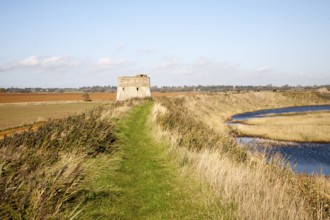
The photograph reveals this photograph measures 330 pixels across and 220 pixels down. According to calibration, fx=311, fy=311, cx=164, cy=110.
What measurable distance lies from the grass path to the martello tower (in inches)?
2009

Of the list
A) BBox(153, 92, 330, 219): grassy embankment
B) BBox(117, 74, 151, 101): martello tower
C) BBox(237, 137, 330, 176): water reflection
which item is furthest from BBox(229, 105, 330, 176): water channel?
BBox(117, 74, 151, 101): martello tower

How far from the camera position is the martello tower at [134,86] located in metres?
61.1

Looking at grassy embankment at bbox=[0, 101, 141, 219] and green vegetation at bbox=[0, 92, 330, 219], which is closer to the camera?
grassy embankment at bbox=[0, 101, 141, 219]

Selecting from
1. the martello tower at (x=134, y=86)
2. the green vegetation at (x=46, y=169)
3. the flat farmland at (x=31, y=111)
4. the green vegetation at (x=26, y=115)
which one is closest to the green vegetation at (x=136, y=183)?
the green vegetation at (x=46, y=169)

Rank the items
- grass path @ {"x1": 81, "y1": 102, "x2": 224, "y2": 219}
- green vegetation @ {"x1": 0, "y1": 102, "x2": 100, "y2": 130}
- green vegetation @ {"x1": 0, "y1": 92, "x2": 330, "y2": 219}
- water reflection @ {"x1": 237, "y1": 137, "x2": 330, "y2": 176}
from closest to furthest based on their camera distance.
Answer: green vegetation @ {"x1": 0, "y1": 92, "x2": 330, "y2": 219}, grass path @ {"x1": 81, "y1": 102, "x2": 224, "y2": 219}, water reflection @ {"x1": 237, "y1": 137, "x2": 330, "y2": 176}, green vegetation @ {"x1": 0, "y1": 102, "x2": 100, "y2": 130}

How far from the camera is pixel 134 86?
61.2m

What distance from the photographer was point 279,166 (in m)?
8.70

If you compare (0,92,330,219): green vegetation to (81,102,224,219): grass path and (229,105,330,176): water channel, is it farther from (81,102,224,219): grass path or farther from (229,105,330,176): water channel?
(229,105,330,176): water channel

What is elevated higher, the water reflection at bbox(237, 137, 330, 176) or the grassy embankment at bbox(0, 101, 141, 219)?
the grassy embankment at bbox(0, 101, 141, 219)

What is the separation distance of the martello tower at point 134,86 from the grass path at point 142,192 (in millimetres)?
51027

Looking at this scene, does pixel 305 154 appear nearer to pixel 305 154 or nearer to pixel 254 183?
pixel 305 154

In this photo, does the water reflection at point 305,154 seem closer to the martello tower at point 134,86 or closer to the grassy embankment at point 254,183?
the grassy embankment at point 254,183

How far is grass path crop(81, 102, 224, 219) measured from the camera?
5648 millimetres

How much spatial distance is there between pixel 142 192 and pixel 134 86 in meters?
55.0
